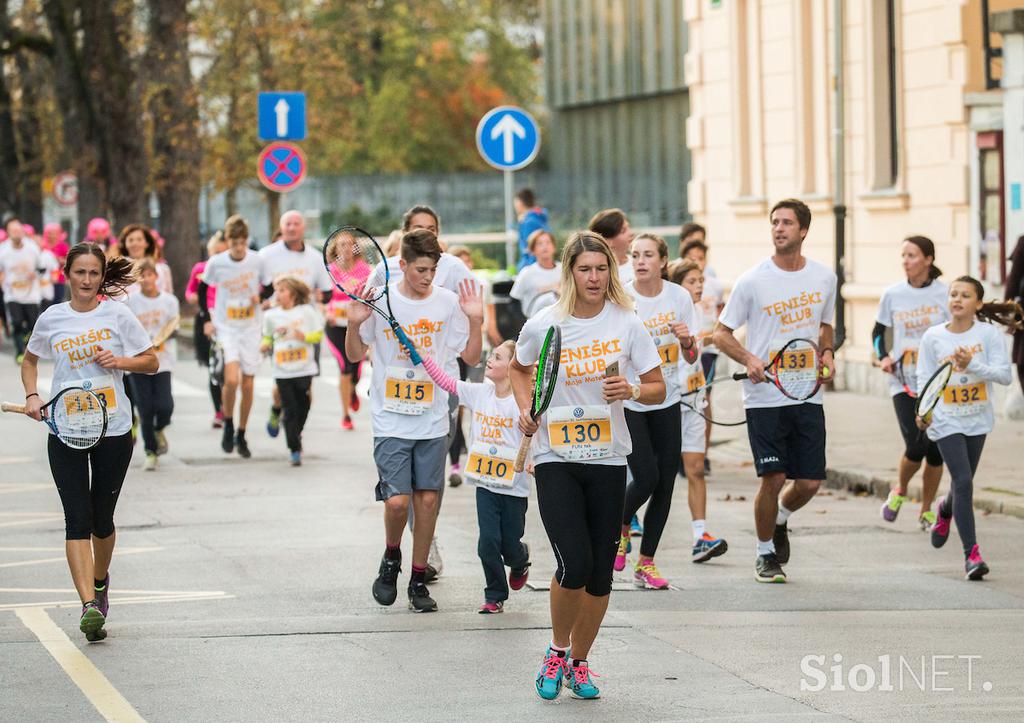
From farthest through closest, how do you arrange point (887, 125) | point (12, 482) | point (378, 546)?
point (887, 125) → point (12, 482) → point (378, 546)

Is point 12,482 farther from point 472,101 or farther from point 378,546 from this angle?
point 472,101

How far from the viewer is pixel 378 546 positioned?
11.3 metres

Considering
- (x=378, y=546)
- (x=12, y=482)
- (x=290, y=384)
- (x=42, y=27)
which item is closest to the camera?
(x=378, y=546)

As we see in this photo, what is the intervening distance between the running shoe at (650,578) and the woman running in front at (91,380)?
8.79 feet

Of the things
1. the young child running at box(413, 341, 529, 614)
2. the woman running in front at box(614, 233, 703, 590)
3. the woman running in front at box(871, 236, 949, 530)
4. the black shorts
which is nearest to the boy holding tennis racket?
the young child running at box(413, 341, 529, 614)

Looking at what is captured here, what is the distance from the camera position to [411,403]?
30.7ft

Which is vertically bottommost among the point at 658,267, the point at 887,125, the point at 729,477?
Answer: the point at 729,477

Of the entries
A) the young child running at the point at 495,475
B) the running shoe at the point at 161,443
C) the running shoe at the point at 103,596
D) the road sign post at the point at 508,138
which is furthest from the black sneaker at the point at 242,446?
the running shoe at the point at 103,596

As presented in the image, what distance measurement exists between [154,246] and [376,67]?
51828 mm

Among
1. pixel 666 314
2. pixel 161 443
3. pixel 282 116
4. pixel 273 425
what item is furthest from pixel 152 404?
pixel 282 116

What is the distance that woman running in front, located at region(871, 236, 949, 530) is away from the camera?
39.1 ft

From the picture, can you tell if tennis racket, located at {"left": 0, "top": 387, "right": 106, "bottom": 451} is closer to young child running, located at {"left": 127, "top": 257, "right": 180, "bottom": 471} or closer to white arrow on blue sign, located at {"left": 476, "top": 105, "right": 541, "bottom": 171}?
young child running, located at {"left": 127, "top": 257, "right": 180, "bottom": 471}

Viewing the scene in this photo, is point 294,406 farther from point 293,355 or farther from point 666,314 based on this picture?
point 666,314

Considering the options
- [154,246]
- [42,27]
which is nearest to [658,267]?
[154,246]
